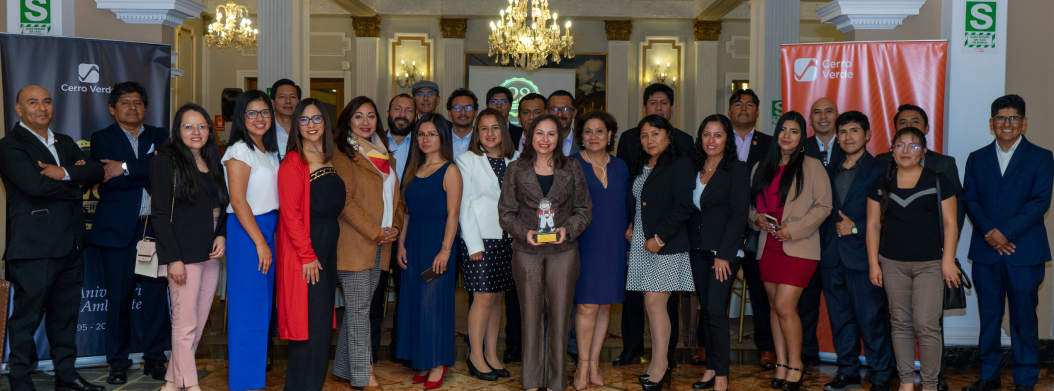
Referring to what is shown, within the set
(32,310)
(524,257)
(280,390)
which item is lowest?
(280,390)

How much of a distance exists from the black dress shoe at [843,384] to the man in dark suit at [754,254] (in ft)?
1.19

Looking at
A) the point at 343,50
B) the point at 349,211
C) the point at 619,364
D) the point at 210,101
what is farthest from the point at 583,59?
the point at 349,211

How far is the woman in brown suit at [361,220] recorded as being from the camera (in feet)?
12.2

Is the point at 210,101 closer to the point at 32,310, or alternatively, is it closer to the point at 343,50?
the point at 343,50

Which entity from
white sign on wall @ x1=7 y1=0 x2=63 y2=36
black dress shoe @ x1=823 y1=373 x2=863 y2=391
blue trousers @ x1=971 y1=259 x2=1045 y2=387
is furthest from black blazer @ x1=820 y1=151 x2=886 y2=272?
white sign on wall @ x1=7 y1=0 x2=63 y2=36

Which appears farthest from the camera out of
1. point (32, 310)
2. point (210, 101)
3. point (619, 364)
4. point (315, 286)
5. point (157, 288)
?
point (210, 101)

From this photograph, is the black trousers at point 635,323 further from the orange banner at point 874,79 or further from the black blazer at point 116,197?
the black blazer at point 116,197

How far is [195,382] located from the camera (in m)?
3.73

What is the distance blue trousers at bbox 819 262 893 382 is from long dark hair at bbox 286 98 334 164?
271 centimetres

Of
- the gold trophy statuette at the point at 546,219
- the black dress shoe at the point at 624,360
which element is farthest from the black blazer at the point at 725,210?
the black dress shoe at the point at 624,360

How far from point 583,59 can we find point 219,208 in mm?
8420

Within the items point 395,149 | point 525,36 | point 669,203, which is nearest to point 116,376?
point 395,149

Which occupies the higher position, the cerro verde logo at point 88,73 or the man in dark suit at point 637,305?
the cerro verde logo at point 88,73

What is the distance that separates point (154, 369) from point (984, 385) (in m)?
4.52
